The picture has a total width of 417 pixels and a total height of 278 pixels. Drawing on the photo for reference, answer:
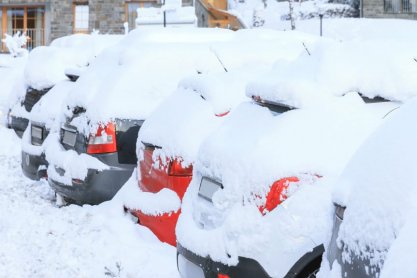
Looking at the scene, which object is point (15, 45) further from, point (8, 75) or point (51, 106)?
point (51, 106)

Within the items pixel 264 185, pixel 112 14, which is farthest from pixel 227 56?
pixel 112 14

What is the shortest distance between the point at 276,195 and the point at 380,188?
1.22 m

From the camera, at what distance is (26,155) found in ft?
28.5

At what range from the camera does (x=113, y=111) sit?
21.5ft

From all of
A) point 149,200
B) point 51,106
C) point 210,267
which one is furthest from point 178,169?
point 51,106

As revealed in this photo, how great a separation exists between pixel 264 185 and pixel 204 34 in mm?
5209

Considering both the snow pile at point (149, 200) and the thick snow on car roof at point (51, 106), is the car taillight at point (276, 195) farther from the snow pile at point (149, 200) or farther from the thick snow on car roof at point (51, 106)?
the thick snow on car roof at point (51, 106)

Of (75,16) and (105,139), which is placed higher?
(75,16)

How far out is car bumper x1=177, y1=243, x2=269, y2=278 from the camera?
347 cm

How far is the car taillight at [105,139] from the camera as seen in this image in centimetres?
654

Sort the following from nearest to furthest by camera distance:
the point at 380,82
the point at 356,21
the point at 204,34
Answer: the point at 380,82, the point at 204,34, the point at 356,21

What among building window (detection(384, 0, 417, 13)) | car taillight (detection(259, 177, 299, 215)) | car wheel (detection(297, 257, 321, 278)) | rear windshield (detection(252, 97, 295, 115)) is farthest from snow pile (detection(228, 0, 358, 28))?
car wheel (detection(297, 257, 321, 278))

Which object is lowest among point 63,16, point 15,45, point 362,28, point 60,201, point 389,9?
point 60,201

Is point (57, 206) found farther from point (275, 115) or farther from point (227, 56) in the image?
point (275, 115)
